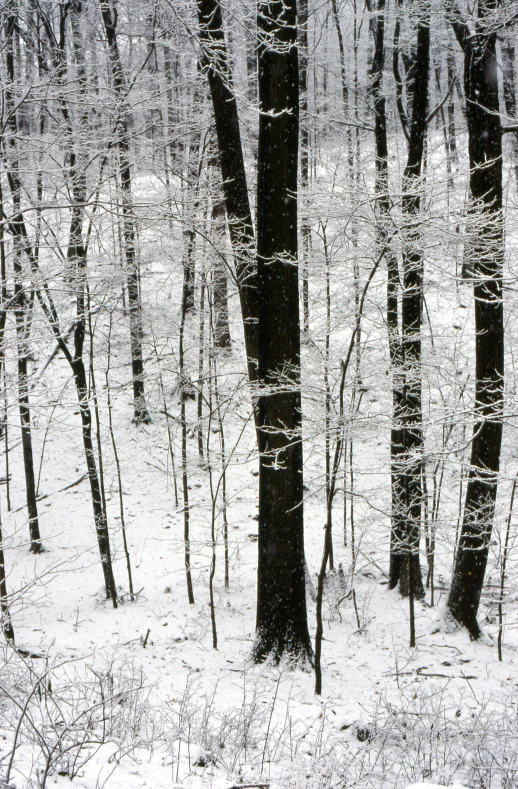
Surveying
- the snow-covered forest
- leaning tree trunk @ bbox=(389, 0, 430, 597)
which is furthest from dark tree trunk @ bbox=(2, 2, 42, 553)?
leaning tree trunk @ bbox=(389, 0, 430, 597)

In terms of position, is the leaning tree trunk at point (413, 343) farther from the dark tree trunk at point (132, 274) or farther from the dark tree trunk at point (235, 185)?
the dark tree trunk at point (132, 274)

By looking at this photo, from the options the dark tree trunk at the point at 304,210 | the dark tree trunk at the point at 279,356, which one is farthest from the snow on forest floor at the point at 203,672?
the dark tree trunk at the point at 304,210

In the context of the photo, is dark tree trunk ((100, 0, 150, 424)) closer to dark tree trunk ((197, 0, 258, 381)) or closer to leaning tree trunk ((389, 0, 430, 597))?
dark tree trunk ((197, 0, 258, 381))

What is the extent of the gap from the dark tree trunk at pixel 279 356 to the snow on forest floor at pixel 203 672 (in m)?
0.49

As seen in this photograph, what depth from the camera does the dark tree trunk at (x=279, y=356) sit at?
231 inches

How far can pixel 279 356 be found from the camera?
241 inches

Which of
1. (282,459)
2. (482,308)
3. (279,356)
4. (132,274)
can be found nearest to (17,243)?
(279,356)

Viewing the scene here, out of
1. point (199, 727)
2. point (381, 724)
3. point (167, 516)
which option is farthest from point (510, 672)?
point (167, 516)

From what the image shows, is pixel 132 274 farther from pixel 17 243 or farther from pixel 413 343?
pixel 413 343

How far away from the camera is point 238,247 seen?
693 cm

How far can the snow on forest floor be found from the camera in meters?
3.64

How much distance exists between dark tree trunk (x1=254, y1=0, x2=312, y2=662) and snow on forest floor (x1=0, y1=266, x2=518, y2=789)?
1.59ft

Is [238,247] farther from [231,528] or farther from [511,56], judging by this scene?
[511,56]

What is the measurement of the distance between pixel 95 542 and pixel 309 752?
8.93 metres
